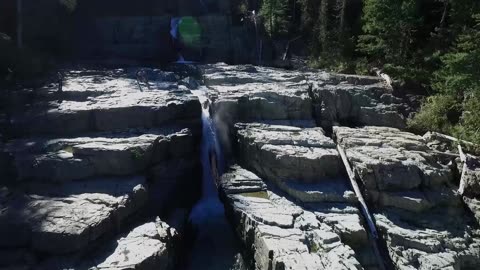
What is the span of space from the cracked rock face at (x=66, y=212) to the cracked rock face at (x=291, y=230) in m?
3.70

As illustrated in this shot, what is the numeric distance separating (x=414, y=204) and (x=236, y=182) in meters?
6.49

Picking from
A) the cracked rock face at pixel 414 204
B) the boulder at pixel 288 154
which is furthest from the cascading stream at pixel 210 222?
the cracked rock face at pixel 414 204

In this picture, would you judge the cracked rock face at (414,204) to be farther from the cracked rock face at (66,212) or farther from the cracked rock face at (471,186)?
the cracked rock face at (66,212)

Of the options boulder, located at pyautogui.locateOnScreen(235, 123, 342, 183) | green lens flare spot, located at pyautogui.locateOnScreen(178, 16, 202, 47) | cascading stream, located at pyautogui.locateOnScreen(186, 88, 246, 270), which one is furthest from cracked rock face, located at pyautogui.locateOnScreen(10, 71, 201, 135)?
green lens flare spot, located at pyautogui.locateOnScreen(178, 16, 202, 47)

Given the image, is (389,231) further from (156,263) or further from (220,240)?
(156,263)

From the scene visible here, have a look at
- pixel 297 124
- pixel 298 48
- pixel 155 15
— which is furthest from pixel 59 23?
pixel 297 124

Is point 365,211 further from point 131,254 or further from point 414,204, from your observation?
point 131,254

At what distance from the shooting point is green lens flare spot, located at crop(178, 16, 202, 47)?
35.7 metres

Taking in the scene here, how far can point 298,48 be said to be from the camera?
35688mm

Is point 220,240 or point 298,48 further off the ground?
point 298,48

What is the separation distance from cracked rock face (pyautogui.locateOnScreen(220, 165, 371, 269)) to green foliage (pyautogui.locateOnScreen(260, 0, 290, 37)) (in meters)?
22.9

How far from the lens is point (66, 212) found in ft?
42.7

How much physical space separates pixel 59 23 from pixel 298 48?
19.0 meters

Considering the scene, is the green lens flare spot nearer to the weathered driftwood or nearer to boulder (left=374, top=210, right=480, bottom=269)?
the weathered driftwood
